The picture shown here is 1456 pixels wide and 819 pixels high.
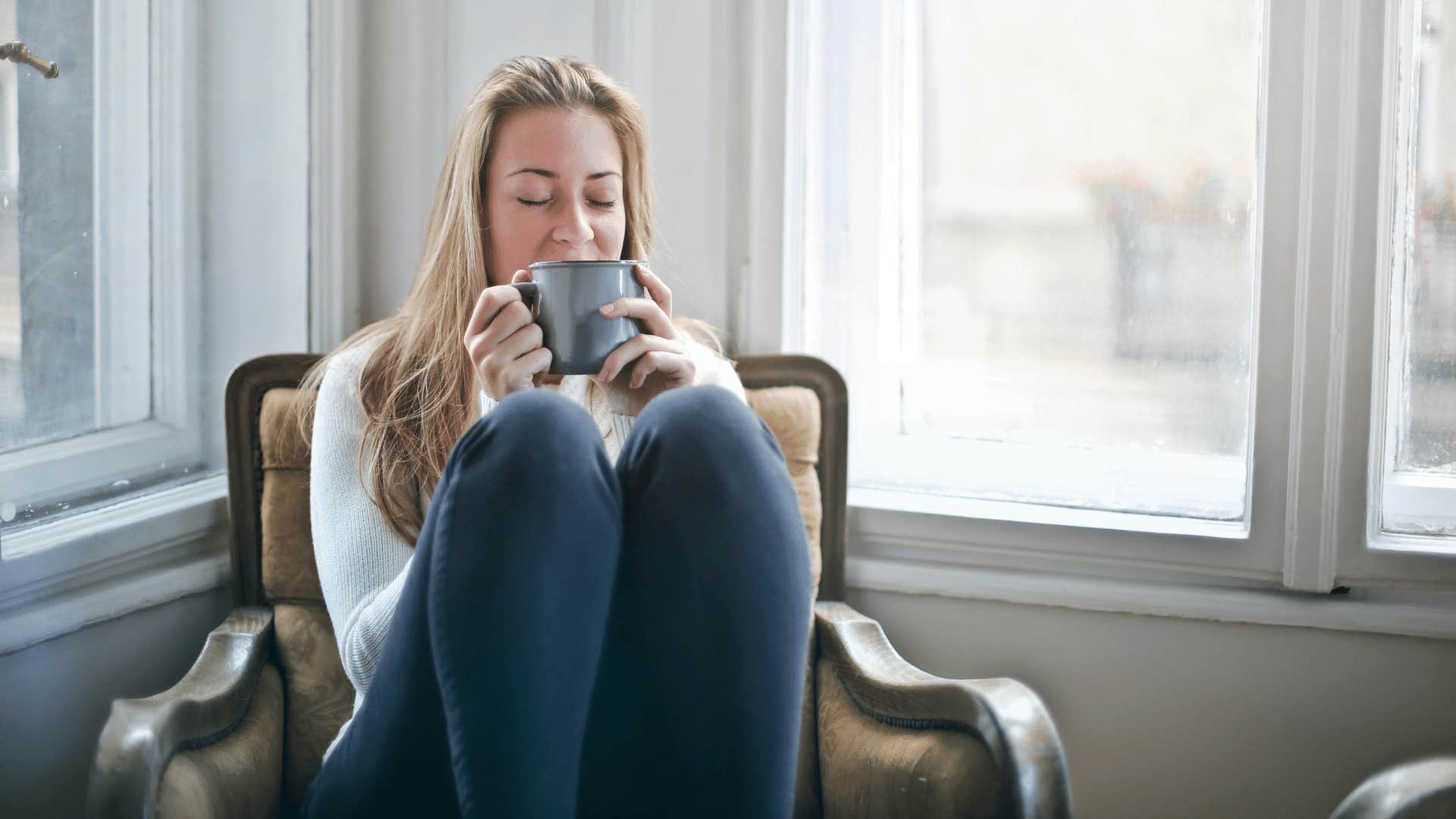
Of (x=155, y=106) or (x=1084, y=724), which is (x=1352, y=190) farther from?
(x=155, y=106)

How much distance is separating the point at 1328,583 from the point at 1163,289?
0.45m

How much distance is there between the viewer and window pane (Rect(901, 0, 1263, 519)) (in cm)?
158

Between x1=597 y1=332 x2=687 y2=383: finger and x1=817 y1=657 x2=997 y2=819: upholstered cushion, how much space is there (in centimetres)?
48

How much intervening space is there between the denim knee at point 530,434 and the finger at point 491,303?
14cm

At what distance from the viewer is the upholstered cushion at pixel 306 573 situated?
136cm

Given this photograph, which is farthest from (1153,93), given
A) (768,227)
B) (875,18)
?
(768,227)

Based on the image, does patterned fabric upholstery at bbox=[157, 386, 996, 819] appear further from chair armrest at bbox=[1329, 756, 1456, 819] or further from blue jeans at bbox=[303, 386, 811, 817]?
chair armrest at bbox=[1329, 756, 1456, 819]

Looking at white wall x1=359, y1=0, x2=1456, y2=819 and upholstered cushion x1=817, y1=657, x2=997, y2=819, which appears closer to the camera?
upholstered cushion x1=817, y1=657, x2=997, y2=819

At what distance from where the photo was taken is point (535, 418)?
962 millimetres

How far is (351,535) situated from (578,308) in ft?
1.18

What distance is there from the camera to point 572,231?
4.39 feet

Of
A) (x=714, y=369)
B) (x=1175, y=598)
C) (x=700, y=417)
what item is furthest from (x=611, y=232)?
(x=1175, y=598)

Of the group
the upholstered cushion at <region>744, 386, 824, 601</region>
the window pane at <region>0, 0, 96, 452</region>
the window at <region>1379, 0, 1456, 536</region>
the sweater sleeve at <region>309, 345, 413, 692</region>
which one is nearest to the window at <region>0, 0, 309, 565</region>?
the window pane at <region>0, 0, 96, 452</region>

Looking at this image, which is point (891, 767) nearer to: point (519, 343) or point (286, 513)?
point (519, 343)
